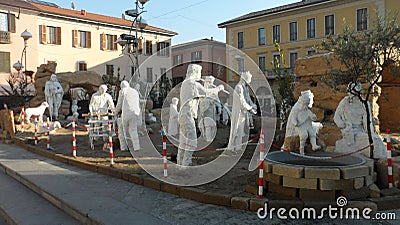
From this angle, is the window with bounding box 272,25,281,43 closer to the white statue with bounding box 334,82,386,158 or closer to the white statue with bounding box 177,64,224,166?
the white statue with bounding box 334,82,386,158

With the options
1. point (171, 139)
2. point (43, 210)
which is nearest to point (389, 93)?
point (171, 139)

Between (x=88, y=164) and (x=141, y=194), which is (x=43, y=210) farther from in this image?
(x=88, y=164)

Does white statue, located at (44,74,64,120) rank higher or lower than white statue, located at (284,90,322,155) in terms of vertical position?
higher

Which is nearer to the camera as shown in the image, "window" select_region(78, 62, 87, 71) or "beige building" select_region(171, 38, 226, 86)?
"beige building" select_region(171, 38, 226, 86)

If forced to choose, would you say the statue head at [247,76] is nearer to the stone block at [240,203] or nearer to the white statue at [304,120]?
the white statue at [304,120]

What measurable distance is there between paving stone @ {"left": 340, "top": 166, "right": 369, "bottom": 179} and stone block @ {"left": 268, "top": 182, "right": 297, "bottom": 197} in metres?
0.72

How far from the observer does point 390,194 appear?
548cm

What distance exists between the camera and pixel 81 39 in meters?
35.0

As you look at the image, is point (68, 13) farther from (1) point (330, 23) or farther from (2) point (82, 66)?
(1) point (330, 23)

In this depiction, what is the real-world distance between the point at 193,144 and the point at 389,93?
8.12 metres

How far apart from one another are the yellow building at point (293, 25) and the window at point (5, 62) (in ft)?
68.2

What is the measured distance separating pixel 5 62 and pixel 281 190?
1186 inches

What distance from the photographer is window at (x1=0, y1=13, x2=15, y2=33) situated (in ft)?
95.8

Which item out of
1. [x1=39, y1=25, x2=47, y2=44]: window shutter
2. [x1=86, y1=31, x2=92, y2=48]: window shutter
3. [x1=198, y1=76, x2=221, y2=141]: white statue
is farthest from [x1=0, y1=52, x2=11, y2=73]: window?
[x1=198, y1=76, x2=221, y2=141]: white statue
